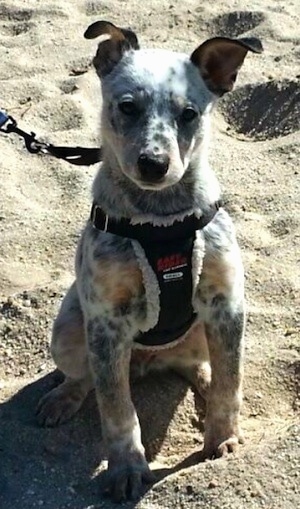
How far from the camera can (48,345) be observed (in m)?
4.69

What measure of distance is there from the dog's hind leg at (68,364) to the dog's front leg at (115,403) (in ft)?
1.08

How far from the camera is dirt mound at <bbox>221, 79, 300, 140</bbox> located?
19.9 feet

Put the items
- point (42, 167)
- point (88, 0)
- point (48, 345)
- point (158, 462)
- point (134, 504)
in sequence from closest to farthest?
point (134, 504) < point (158, 462) < point (48, 345) < point (42, 167) < point (88, 0)

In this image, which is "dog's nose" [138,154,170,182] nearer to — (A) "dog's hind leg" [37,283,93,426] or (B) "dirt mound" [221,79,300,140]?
(A) "dog's hind leg" [37,283,93,426]

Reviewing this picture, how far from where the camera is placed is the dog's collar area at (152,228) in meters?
3.78

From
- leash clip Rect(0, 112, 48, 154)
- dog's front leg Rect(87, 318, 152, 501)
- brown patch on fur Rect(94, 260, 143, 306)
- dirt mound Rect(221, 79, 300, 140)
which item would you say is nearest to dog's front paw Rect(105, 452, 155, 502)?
dog's front leg Rect(87, 318, 152, 501)

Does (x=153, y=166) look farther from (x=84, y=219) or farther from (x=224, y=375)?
(x=84, y=219)

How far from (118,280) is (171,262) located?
0.19 metres

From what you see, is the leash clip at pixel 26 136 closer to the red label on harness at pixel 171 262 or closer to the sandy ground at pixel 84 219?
the sandy ground at pixel 84 219

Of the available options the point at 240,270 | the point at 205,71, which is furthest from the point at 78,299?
the point at 205,71

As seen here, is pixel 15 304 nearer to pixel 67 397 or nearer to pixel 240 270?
pixel 67 397

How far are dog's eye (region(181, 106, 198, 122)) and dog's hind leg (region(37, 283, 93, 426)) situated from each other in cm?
89

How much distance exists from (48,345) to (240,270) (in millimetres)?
1125

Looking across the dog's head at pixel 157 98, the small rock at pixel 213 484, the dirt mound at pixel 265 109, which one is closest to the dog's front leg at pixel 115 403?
the small rock at pixel 213 484
